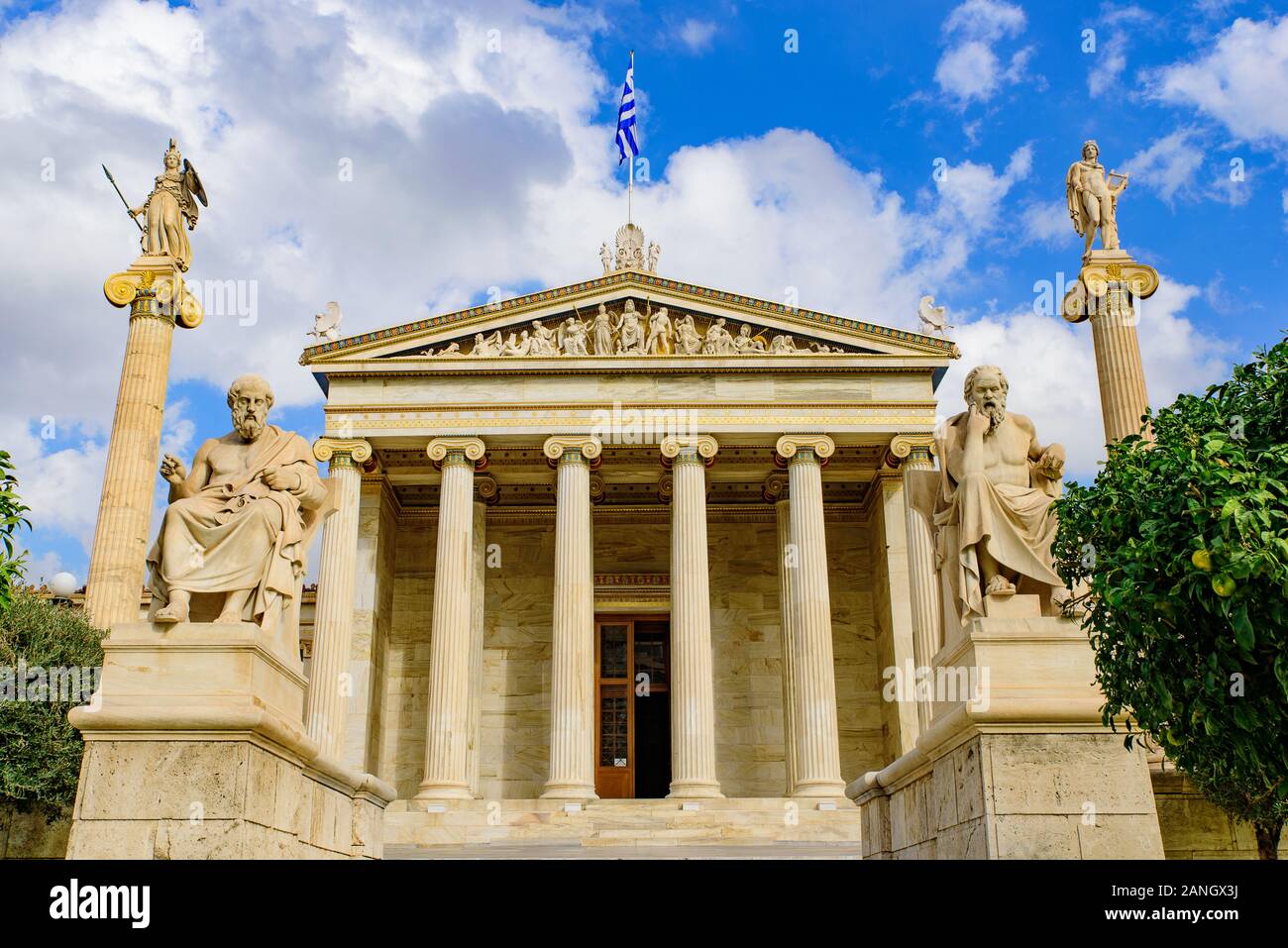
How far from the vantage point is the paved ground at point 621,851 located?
19.7 m

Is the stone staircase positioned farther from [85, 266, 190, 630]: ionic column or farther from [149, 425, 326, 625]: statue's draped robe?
[149, 425, 326, 625]: statue's draped robe

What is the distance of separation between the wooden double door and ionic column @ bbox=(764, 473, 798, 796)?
3613mm

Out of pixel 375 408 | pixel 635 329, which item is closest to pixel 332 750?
pixel 375 408

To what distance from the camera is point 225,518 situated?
859 centimetres

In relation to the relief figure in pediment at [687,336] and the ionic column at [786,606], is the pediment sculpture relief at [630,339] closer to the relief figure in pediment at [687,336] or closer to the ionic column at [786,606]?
the relief figure in pediment at [687,336]

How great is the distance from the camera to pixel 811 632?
89.0 feet

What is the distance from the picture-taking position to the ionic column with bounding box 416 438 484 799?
2661cm

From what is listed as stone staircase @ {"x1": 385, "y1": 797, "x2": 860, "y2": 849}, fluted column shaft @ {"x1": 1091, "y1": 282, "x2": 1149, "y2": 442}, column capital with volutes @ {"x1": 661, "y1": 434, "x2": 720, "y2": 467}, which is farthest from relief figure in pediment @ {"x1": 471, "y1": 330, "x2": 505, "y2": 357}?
fluted column shaft @ {"x1": 1091, "y1": 282, "x2": 1149, "y2": 442}

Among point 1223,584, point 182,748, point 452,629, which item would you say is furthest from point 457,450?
point 1223,584

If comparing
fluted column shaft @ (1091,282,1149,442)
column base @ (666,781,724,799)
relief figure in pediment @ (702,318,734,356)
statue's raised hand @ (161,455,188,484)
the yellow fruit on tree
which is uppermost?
relief figure in pediment @ (702,318,734,356)

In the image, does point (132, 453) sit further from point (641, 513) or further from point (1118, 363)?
point (1118, 363)

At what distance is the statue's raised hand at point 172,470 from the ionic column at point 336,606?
18320 millimetres
